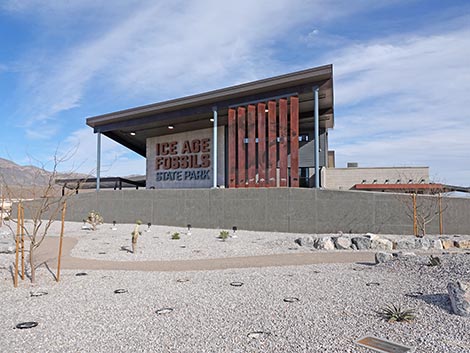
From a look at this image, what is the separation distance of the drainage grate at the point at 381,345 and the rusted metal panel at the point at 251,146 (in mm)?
14016

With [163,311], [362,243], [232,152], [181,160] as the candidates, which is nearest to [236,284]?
[163,311]

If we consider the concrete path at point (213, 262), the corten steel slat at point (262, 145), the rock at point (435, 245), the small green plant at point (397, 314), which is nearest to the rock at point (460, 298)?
the small green plant at point (397, 314)

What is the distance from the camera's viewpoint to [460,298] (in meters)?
4.72

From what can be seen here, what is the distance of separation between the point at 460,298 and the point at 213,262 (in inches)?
227

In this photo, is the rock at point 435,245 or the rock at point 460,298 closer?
the rock at point 460,298

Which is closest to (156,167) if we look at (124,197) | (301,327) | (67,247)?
(124,197)

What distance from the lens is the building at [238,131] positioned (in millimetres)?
17141

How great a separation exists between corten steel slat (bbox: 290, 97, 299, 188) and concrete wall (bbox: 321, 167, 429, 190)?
7.39 meters

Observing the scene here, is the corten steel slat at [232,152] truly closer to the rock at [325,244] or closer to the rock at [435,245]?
the rock at [325,244]

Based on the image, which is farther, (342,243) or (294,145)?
(294,145)

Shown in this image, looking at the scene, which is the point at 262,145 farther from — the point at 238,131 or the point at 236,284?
the point at 236,284

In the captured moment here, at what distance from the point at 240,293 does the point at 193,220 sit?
12.5m

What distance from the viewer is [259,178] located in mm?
17875

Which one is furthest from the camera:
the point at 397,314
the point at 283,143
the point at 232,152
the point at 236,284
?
the point at 232,152
